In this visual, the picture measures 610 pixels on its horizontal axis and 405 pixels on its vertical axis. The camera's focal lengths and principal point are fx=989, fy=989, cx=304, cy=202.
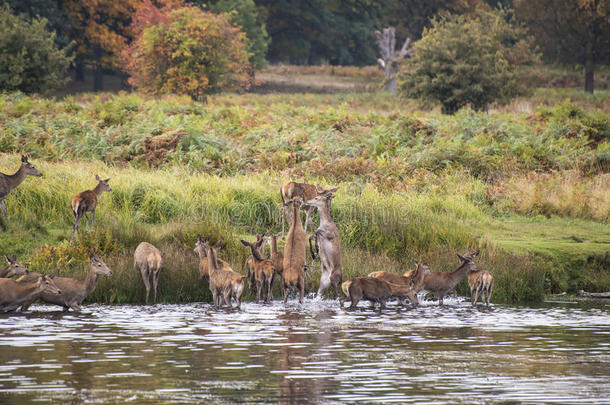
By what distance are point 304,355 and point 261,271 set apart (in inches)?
225

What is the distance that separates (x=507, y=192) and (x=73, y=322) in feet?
55.3

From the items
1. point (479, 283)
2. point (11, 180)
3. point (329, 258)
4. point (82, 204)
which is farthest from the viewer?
point (11, 180)

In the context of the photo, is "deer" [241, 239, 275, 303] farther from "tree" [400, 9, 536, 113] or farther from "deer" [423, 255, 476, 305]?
"tree" [400, 9, 536, 113]

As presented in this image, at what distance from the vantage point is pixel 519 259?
68.4 feet

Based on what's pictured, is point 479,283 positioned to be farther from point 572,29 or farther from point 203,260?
point 572,29

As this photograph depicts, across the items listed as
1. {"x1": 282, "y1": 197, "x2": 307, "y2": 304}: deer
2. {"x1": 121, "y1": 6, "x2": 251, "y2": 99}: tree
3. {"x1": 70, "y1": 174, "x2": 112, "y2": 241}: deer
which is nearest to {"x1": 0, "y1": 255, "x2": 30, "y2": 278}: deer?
{"x1": 70, "y1": 174, "x2": 112, "y2": 241}: deer

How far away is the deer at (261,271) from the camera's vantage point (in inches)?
730

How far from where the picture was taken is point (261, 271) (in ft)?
61.1

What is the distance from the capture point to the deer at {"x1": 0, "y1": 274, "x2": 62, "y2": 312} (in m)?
16.6

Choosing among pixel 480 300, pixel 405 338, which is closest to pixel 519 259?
pixel 480 300

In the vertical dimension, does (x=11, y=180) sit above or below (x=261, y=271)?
above

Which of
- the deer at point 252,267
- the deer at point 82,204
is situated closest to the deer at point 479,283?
the deer at point 252,267

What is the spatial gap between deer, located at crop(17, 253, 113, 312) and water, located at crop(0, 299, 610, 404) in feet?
0.87

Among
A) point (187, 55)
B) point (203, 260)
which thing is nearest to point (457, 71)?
point (187, 55)
